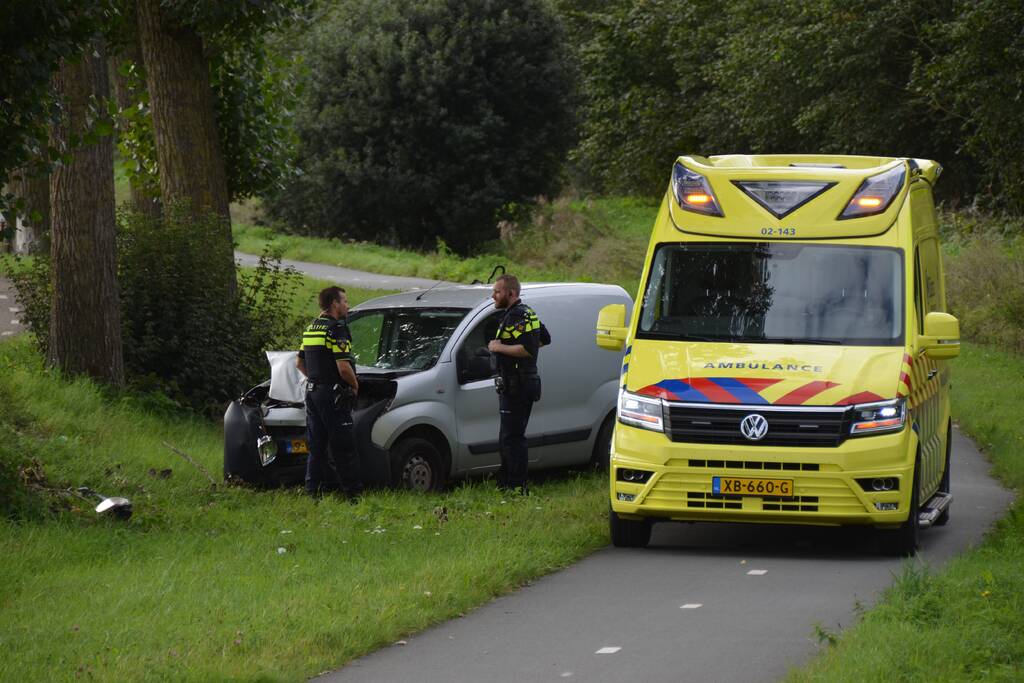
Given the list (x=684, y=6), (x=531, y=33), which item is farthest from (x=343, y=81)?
(x=684, y=6)

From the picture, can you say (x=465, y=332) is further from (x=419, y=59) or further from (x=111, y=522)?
(x=419, y=59)

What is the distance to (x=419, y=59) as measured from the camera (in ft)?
127

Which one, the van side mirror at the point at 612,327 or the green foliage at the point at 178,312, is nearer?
the van side mirror at the point at 612,327

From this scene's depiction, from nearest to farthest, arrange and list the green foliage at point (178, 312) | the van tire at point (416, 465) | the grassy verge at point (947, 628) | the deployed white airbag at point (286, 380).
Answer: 1. the grassy verge at point (947, 628)
2. the van tire at point (416, 465)
3. the deployed white airbag at point (286, 380)
4. the green foliage at point (178, 312)

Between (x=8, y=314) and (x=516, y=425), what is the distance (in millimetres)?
11019

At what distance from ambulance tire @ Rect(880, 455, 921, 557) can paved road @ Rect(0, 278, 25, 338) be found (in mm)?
10250

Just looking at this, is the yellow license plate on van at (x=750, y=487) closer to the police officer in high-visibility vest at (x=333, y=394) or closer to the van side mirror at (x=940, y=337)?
the van side mirror at (x=940, y=337)

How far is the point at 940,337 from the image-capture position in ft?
32.3

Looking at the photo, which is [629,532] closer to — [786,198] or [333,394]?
[786,198]

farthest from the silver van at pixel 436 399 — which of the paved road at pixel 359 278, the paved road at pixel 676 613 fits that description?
the paved road at pixel 359 278

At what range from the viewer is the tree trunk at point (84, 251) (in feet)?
47.6

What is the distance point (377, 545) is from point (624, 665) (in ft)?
10.1

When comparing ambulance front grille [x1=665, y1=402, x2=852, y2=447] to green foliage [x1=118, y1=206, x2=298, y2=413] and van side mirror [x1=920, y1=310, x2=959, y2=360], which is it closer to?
van side mirror [x1=920, y1=310, x2=959, y2=360]

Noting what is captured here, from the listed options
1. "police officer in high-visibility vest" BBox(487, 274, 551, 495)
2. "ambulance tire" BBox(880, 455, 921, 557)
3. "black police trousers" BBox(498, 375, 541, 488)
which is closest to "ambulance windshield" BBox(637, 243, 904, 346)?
"ambulance tire" BBox(880, 455, 921, 557)
